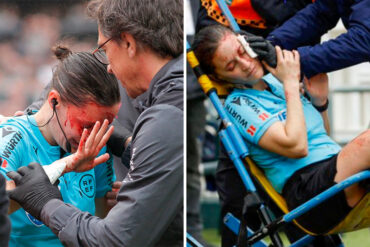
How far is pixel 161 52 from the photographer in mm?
2193

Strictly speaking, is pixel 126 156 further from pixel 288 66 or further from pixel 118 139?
pixel 288 66

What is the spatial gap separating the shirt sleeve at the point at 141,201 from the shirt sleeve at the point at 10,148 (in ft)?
0.48

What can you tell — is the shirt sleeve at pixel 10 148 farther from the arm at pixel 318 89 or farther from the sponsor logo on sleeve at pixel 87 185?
the arm at pixel 318 89

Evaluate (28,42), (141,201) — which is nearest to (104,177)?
(141,201)

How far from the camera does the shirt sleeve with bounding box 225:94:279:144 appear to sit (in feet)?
9.41

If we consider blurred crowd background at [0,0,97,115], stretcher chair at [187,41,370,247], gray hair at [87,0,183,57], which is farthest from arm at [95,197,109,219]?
stretcher chair at [187,41,370,247]

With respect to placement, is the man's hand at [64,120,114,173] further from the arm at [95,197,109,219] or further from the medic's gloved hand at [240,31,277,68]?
the medic's gloved hand at [240,31,277,68]

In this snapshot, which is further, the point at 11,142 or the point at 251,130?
the point at 251,130

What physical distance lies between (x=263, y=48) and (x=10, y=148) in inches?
44.0

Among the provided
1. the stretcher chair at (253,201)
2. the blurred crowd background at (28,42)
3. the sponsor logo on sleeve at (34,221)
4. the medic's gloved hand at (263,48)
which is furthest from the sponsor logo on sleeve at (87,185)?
the medic's gloved hand at (263,48)

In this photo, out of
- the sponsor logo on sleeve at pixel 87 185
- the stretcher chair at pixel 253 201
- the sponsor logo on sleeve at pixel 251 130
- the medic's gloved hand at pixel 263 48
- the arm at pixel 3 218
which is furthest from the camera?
the sponsor logo on sleeve at pixel 251 130

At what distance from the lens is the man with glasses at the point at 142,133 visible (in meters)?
2.07

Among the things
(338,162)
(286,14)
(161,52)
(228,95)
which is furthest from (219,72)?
(161,52)

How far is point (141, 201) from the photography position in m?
2.07
